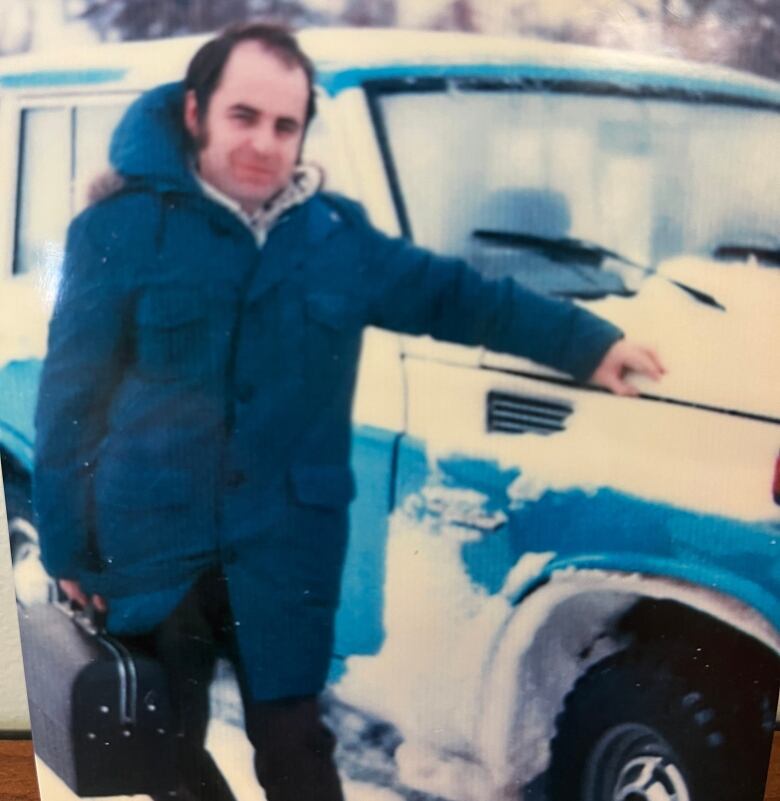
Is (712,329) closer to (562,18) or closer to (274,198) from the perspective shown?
(562,18)

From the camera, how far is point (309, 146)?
82 cm

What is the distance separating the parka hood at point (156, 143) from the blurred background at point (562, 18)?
0.06 m

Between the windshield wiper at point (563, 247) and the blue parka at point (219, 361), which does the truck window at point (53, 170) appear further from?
the windshield wiper at point (563, 247)

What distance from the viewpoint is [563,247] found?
2.72 feet

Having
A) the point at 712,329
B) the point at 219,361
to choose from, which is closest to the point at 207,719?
the point at 219,361

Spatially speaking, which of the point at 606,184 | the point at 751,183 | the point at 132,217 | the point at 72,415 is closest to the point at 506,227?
the point at 606,184

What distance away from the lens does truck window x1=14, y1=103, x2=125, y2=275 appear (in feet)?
2.73

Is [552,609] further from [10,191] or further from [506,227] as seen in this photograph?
[10,191]

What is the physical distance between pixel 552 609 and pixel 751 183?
44 centimetres

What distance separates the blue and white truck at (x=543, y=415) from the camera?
0.81 m

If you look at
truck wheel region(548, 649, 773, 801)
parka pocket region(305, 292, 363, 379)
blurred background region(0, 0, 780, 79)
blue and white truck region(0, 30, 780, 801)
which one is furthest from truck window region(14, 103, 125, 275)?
truck wheel region(548, 649, 773, 801)

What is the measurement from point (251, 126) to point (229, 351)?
202mm

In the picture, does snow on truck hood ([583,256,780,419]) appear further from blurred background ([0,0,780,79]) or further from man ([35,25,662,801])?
blurred background ([0,0,780,79])

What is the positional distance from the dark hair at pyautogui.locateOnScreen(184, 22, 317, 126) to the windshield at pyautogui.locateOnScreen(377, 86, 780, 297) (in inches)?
3.0
